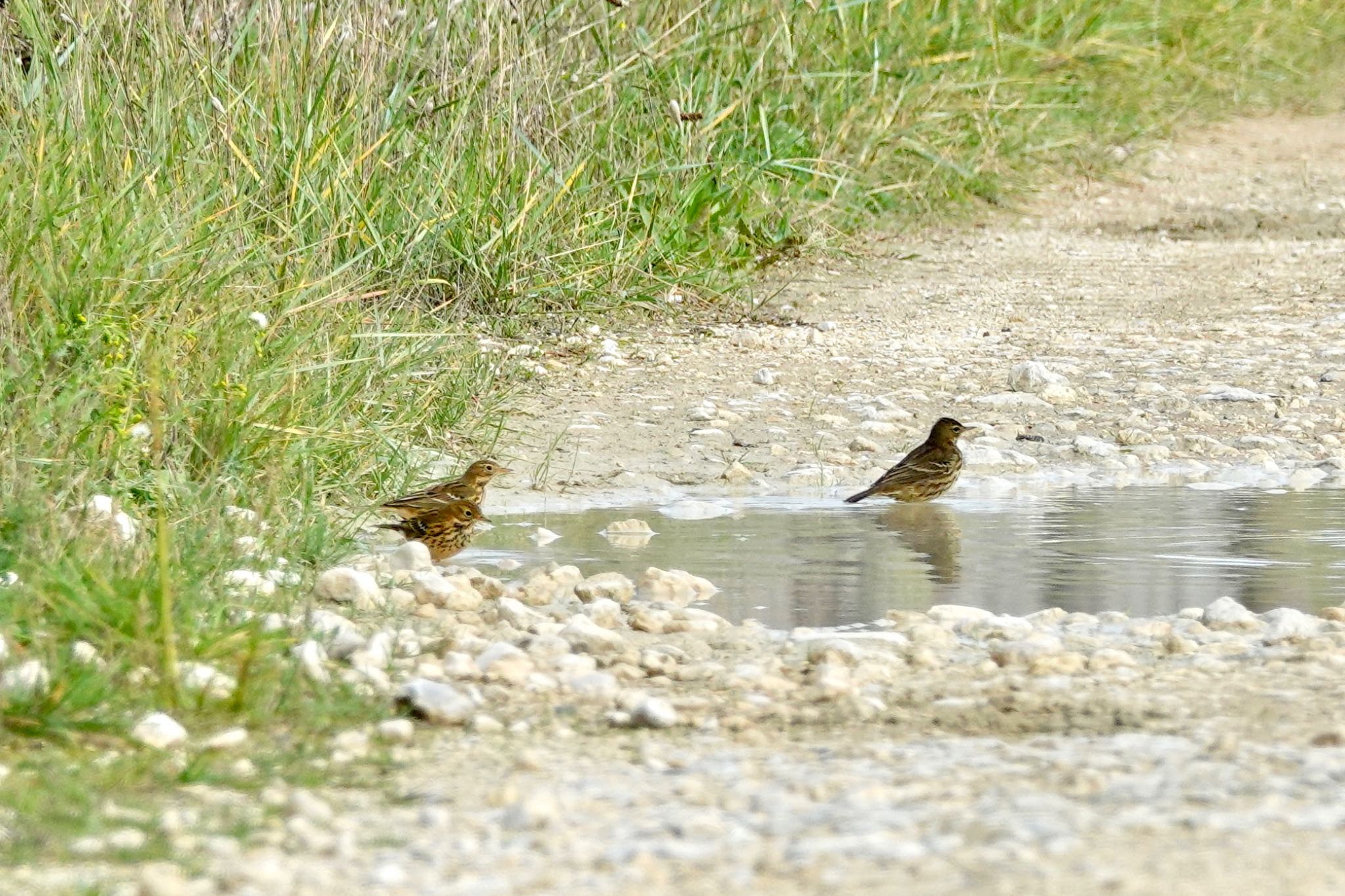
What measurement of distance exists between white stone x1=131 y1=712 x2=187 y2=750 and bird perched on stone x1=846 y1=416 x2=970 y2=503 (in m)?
3.67

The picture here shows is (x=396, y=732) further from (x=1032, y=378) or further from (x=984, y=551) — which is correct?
(x=1032, y=378)

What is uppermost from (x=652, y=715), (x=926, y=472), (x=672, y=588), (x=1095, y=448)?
(x=652, y=715)

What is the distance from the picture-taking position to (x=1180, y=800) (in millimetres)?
3629

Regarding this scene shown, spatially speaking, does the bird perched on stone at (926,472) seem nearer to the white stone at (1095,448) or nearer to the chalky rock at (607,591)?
the white stone at (1095,448)

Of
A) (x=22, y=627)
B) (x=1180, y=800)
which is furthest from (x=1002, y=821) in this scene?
(x=22, y=627)

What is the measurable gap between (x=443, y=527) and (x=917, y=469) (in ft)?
6.13

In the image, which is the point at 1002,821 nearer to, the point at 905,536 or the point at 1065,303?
the point at 905,536

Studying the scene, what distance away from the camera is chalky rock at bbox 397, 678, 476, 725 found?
4203mm

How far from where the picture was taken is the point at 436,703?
422 centimetres

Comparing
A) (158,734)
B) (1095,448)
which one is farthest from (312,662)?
(1095,448)

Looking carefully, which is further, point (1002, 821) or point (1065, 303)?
point (1065, 303)

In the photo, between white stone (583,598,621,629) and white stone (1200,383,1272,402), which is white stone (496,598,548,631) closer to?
white stone (583,598,621,629)

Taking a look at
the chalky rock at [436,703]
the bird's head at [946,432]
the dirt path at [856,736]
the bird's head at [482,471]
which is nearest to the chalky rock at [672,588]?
the dirt path at [856,736]

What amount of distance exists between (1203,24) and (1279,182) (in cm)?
253
